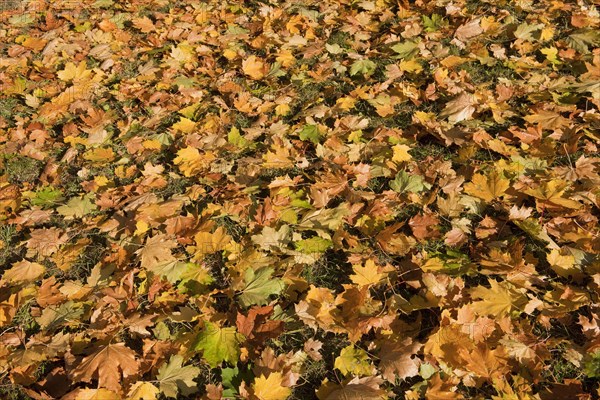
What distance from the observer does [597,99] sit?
3.11m

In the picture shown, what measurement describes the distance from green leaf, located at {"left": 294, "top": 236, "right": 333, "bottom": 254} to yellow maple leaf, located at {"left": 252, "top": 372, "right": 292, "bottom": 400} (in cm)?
75

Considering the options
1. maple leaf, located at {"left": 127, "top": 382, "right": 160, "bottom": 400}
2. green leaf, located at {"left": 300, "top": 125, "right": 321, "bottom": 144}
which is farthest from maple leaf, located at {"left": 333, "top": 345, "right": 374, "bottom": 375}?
green leaf, located at {"left": 300, "top": 125, "right": 321, "bottom": 144}

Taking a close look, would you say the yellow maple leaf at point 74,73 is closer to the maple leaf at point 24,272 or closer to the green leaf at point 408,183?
the maple leaf at point 24,272

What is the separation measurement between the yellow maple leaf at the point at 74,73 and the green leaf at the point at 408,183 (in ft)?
9.64

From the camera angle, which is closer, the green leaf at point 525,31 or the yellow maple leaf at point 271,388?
the yellow maple leaf at point 271,388

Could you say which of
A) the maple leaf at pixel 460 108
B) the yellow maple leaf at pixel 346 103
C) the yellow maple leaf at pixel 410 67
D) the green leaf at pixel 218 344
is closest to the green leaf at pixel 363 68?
the yellow maple leaf at pixel 410 67

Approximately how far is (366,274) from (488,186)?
2.93 ft

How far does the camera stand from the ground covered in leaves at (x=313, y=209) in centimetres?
204

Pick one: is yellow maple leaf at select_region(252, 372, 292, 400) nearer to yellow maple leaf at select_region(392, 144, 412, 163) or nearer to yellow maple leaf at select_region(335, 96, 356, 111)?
yellow maple leaf at select_region(392, 144, 412, 163)

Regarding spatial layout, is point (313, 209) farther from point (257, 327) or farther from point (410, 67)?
point (410, 67)

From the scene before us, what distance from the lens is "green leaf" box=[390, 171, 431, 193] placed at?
277cm

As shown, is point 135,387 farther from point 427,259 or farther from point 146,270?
point 427,259

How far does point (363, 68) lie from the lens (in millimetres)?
3775

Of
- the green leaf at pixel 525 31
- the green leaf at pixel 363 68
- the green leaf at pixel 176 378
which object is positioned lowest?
the green leaf at pixel 176 378
